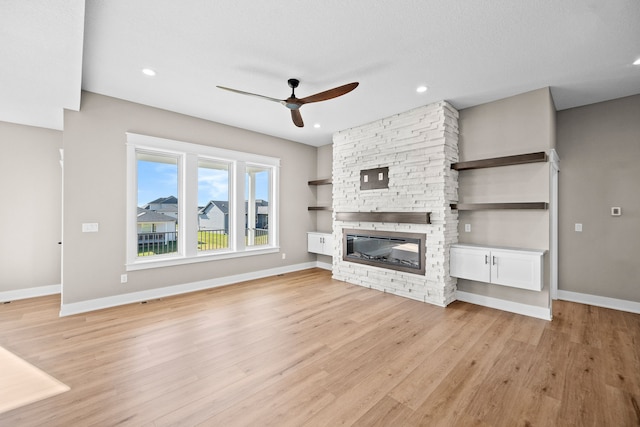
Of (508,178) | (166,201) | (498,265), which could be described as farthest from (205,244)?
(508,178)

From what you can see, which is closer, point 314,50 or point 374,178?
point 314,50

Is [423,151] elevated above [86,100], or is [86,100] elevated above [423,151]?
[86,100]

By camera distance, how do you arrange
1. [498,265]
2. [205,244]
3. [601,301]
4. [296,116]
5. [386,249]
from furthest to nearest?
[205,244], [386,249], [601,301], [498,265], [296,116]

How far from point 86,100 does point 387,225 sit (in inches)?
189

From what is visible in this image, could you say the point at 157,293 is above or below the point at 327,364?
above

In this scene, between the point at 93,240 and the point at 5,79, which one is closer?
the point at 5,79

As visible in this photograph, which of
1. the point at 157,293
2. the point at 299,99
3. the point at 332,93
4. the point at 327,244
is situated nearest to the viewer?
the point at 332,93

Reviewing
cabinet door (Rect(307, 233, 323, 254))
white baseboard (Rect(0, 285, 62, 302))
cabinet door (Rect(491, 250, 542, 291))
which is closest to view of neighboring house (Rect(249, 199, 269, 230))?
cabinet door (Rect(307, 233, 323, 254))

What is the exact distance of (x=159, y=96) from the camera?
3.79m

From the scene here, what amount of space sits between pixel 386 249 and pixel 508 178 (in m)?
2.09

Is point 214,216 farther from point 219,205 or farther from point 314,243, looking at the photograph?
point 314,243

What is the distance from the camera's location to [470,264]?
3879 mm

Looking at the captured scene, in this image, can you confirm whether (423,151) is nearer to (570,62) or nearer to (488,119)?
(488,119)

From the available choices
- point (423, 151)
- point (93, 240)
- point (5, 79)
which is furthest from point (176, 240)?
point (423, 151)
